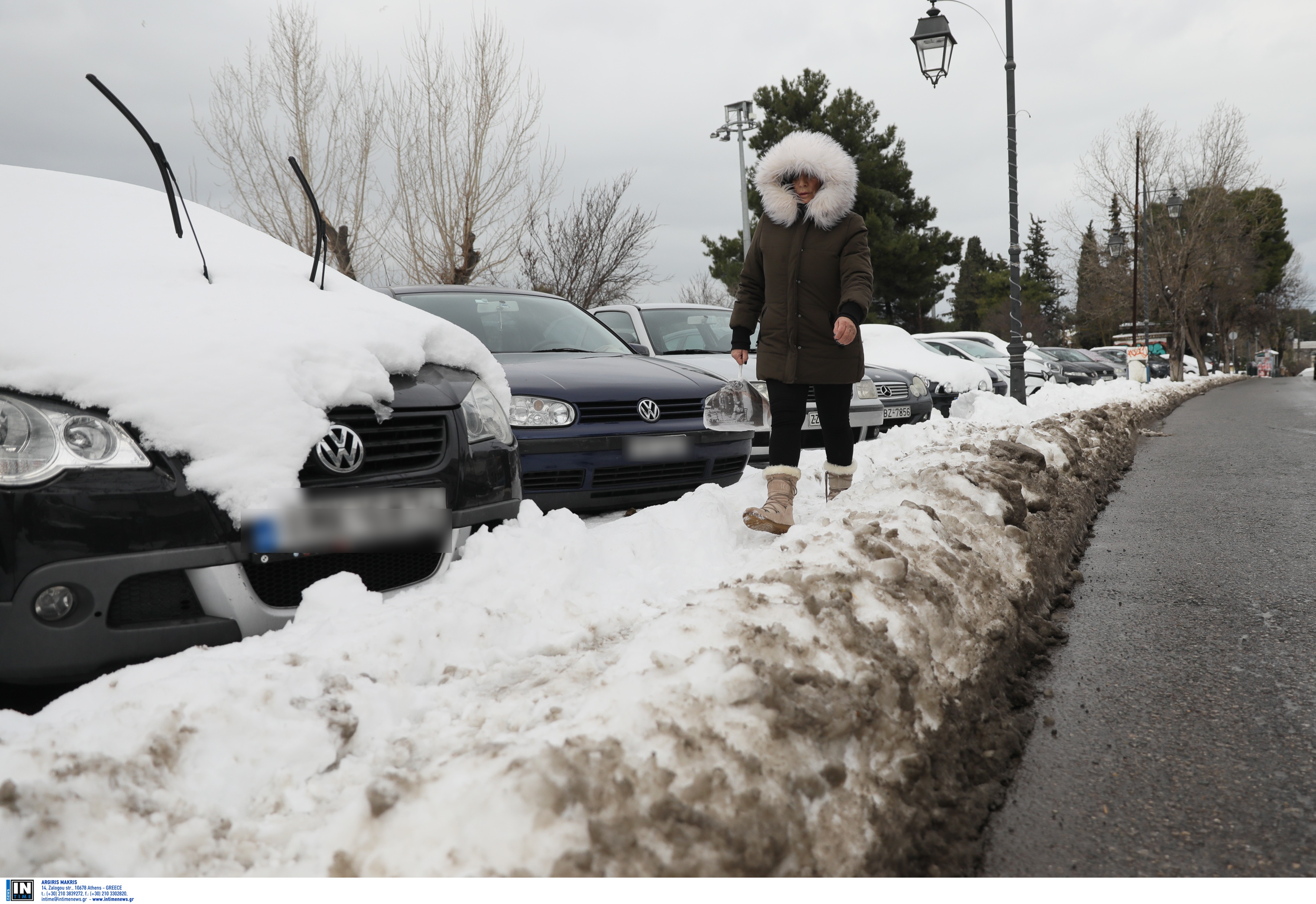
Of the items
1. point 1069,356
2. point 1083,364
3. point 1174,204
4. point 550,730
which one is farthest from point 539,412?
point 1069,356

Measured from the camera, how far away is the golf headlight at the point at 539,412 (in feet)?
14.3

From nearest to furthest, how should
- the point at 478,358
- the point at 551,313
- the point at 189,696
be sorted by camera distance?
the point at 189,696, the point at 478,358, the point at 551,313

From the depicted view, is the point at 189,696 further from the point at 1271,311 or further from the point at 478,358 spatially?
the point at 1271,311

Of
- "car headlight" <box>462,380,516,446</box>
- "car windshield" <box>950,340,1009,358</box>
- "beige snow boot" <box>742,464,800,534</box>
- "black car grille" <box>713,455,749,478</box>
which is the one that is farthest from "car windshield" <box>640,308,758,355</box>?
"car windshield" <box>950,340,1009,358</box>

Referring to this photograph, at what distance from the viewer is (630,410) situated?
181 inches

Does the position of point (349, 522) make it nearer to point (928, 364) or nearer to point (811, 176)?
point (811, 176)

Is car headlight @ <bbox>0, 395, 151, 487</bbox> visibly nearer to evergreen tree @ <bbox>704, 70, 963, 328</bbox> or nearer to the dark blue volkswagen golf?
the dark blue volkswagen golf

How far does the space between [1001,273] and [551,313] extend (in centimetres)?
7090

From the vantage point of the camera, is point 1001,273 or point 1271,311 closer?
point 1271,311

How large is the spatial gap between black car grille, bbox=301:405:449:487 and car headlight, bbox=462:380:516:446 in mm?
146

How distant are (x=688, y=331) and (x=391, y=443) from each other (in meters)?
4.96

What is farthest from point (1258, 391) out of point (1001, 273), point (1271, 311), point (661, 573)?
point (1001, 273)

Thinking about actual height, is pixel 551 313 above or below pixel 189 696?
above

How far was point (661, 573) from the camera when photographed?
139 inches
